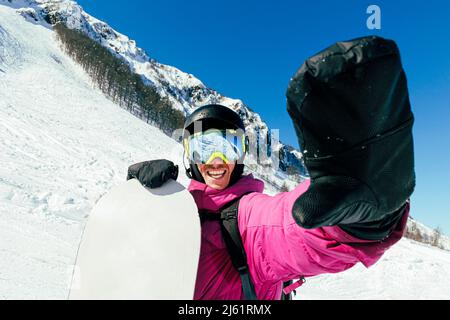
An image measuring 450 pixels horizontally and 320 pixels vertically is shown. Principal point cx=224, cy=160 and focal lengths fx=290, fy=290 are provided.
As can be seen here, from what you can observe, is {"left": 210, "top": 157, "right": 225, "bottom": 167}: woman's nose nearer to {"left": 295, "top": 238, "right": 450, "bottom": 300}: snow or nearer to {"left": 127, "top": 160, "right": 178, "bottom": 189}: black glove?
{"left": 127, "top": 160, "right": 178, "bottom": 189}: black glove

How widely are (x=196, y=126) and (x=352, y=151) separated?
162 centimetres

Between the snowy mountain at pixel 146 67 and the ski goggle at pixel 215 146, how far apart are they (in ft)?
152

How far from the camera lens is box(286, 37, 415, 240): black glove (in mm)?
698

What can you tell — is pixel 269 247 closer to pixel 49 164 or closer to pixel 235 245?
pixel 235 245

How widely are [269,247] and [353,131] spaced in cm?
79

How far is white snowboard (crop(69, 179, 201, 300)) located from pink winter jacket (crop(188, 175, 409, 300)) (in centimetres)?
10

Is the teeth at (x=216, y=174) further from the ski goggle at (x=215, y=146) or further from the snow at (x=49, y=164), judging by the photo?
the snow at (x=49, y=164)

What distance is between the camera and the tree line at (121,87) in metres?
48.4

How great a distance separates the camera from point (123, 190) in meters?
2.18

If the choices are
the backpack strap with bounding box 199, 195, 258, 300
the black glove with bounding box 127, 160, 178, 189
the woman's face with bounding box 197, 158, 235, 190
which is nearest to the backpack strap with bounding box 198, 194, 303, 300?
the backpack strap with bounding box 199, 195, 258, 300

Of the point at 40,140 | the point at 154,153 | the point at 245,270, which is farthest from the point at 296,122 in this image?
the point at 154,153

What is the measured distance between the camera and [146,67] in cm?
10631

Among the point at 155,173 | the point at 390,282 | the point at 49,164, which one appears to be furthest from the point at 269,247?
the point at 49,164
